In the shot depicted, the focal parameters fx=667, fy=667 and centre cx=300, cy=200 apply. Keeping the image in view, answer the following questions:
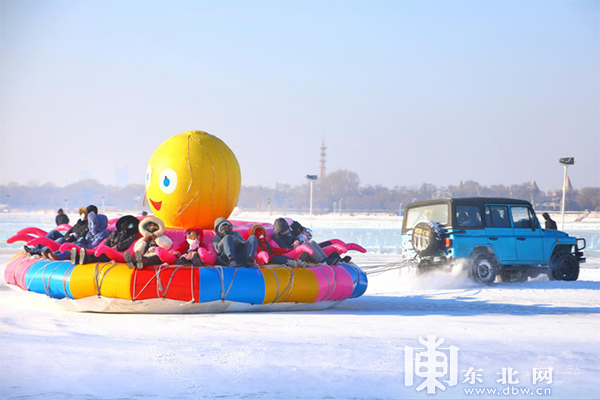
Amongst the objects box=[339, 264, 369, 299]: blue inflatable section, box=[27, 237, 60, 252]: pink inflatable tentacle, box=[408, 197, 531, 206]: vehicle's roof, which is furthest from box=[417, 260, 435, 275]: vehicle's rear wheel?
box=[27, 237, 60, 252]: pink inflatable tentacle

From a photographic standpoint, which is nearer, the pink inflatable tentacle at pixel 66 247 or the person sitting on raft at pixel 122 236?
the person sitting on raft at pixel 122 236

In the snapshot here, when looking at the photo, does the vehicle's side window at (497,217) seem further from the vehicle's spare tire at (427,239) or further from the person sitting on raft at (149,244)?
the person sitting on raft at (149,244)

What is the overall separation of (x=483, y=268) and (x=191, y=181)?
286 inches

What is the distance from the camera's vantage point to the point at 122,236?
10500 millimetres

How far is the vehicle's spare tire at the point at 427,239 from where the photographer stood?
14.6 metres

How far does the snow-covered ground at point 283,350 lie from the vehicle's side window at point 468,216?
3.34 m

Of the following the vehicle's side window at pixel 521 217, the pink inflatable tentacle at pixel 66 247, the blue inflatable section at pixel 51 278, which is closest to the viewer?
the blue inflatable section at pixel 51 278

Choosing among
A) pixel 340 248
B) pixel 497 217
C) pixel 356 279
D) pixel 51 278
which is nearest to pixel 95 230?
pixel 51 278

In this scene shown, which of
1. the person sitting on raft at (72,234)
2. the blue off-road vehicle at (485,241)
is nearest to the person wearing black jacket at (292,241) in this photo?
the person sitting on raft at (72,234)

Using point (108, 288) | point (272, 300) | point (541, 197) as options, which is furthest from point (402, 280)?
point (541, 197)

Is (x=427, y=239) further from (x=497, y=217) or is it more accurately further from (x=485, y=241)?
(x=497, y=217)

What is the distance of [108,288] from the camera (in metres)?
9.73

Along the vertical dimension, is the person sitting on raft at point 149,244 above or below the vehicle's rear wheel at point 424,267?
above

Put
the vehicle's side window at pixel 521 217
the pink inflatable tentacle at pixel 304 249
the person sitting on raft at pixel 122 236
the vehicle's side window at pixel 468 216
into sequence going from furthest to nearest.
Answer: the vehicle's side window at pixel 521 217 → the vehicle's side window at pixel 468 216 → the pink inflatable tentacle at pixel 304 249 → the person sitting on raft at pixel 122 236
